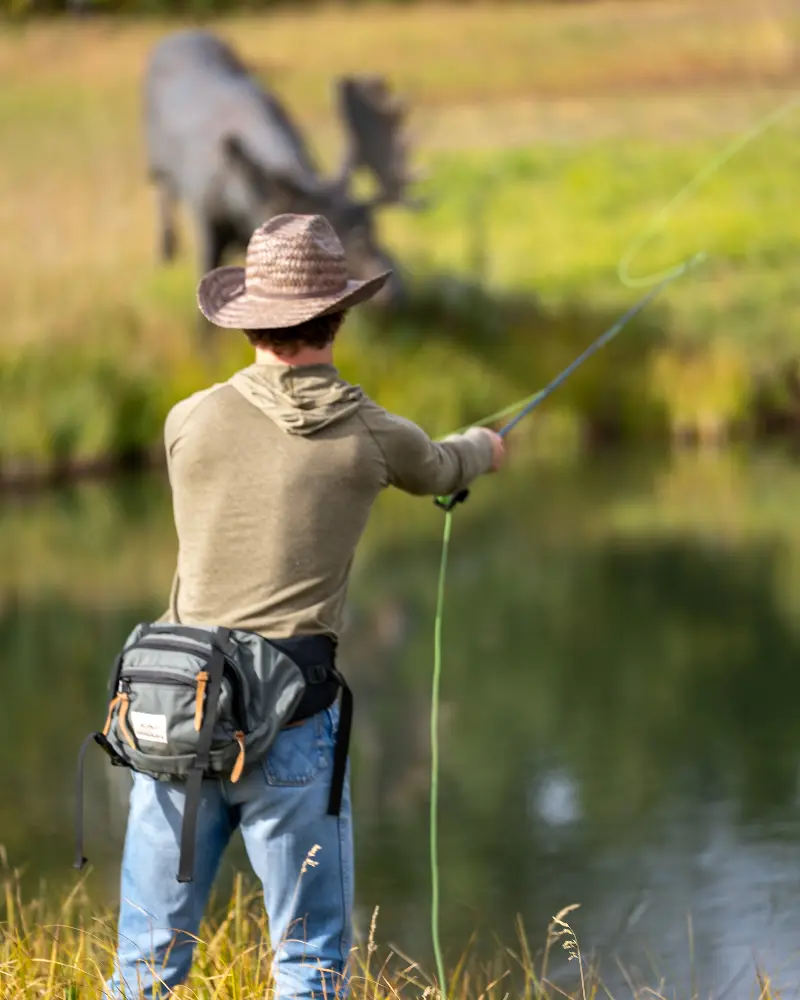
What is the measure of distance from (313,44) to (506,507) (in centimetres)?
1981

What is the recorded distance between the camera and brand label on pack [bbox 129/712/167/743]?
290 centimetres

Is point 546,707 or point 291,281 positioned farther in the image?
point 546,707

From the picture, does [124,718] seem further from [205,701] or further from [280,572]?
[280,572]

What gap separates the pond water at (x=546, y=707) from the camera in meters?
5.22

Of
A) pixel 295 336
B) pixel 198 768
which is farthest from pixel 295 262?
pixel 198 768

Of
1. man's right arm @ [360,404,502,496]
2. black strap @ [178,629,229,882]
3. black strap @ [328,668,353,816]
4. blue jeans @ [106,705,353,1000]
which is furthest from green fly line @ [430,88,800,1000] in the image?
black strap @ [178,629,229,882]

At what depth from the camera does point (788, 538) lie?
433 inches

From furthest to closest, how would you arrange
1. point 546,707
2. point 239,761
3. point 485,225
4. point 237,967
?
1. point 485,225
2. point 546,707
3. point 237,967
4. point 239,761

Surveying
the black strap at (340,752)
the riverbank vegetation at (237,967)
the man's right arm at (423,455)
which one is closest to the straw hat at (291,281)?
the man's right arm at (423,455)

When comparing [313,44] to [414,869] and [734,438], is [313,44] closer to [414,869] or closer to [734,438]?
[734,438]

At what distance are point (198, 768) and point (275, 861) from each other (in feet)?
0.64

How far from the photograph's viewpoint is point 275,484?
2.93m

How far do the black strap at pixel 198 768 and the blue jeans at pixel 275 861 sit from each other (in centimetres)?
3

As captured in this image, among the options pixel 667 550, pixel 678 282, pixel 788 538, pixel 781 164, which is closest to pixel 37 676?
pixel 667 550
